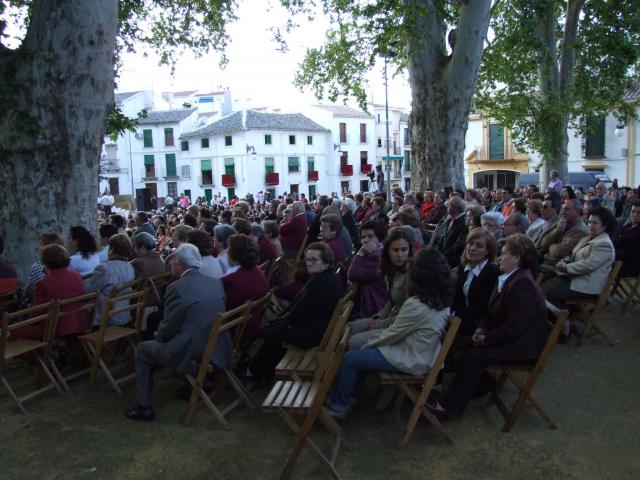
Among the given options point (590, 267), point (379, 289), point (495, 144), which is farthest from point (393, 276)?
point (495, 144)

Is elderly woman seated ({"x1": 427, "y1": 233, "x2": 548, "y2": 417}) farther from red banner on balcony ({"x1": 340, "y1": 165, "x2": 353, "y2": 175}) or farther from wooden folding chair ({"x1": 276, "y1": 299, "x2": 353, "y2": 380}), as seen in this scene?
red banner on balcony ({"x1": 340, "y1": 165, "x2": 353, "y2": 175})

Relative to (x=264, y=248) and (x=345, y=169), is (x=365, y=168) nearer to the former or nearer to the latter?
(x=345, y=169)

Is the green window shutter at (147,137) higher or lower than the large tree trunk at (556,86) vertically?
higher

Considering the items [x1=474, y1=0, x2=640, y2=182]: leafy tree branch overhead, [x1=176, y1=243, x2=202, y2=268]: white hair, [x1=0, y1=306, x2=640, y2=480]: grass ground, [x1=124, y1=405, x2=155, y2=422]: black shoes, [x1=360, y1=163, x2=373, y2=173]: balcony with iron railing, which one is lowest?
[x1=0, y1=306, x2=640, y2=480]: grass ground

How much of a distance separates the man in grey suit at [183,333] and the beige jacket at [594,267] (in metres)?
3.28

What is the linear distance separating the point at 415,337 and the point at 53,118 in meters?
4.64

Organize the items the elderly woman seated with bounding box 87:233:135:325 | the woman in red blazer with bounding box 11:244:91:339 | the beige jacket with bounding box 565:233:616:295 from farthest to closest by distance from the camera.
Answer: the beige jacket with bounding box 565:233:616:295 < the elderly woman seated with bounding box 87:233:135:325 < the woman in red blazer with bounding box 11:244:91:339

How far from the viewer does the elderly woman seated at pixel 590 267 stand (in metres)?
4.91

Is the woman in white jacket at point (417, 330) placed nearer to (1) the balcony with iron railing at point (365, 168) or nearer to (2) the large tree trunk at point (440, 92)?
(2) the large tree trunk at point (440, 92)

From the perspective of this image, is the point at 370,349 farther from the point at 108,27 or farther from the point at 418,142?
the point at 418,142

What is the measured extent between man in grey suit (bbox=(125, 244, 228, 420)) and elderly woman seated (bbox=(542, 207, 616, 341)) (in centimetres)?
319

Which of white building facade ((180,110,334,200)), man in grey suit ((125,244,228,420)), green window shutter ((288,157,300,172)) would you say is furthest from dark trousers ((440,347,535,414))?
green window shutter ((288,157,300,172))

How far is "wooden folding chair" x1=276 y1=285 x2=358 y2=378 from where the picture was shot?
3322 millimetres

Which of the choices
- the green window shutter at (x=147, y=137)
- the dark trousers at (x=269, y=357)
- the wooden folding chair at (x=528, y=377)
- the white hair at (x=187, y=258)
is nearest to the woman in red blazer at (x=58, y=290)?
the white hair at (x=187, y=258)
